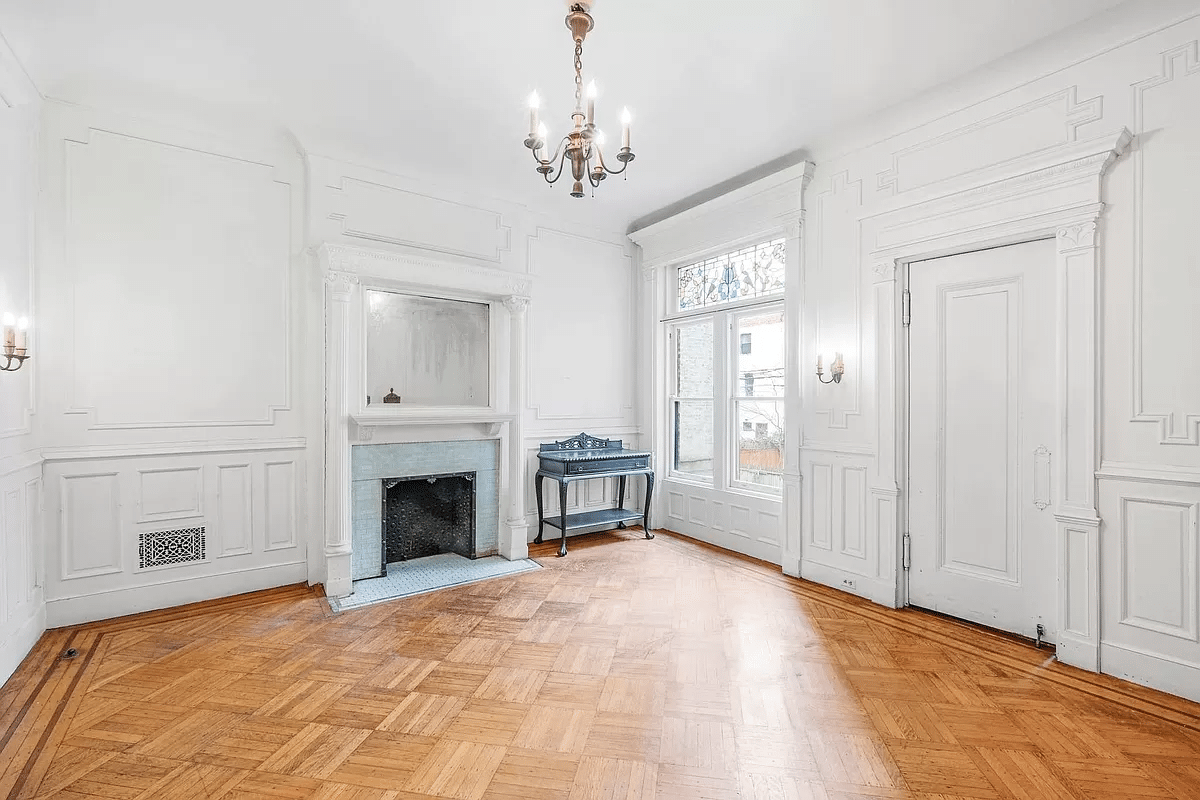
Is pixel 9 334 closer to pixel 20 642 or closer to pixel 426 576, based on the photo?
pixel 20 642

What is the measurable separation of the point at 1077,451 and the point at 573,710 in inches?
Answer: 108

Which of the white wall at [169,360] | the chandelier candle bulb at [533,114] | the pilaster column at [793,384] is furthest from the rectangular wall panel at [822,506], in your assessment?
the white wall at [169,360]

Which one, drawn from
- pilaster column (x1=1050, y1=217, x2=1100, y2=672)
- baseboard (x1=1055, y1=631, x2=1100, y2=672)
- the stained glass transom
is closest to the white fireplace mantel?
the stained glass transom

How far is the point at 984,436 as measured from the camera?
3281mm

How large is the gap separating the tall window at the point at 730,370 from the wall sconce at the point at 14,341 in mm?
4494

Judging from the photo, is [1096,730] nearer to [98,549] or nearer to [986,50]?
[986,50]

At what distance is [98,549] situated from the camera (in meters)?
3.35

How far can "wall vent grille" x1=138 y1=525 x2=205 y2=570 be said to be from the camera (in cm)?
348

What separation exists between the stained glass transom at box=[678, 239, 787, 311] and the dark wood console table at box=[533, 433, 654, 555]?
1562mm

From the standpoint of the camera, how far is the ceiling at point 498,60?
2.65m

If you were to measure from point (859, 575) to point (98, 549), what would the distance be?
472 cm

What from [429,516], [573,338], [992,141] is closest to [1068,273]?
[992,141]

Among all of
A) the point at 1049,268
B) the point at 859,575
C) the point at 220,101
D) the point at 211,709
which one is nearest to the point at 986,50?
the point at 1049,268

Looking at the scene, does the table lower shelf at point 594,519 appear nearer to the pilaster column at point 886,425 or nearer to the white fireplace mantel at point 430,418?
the white fireplace mantel at point 430,418
